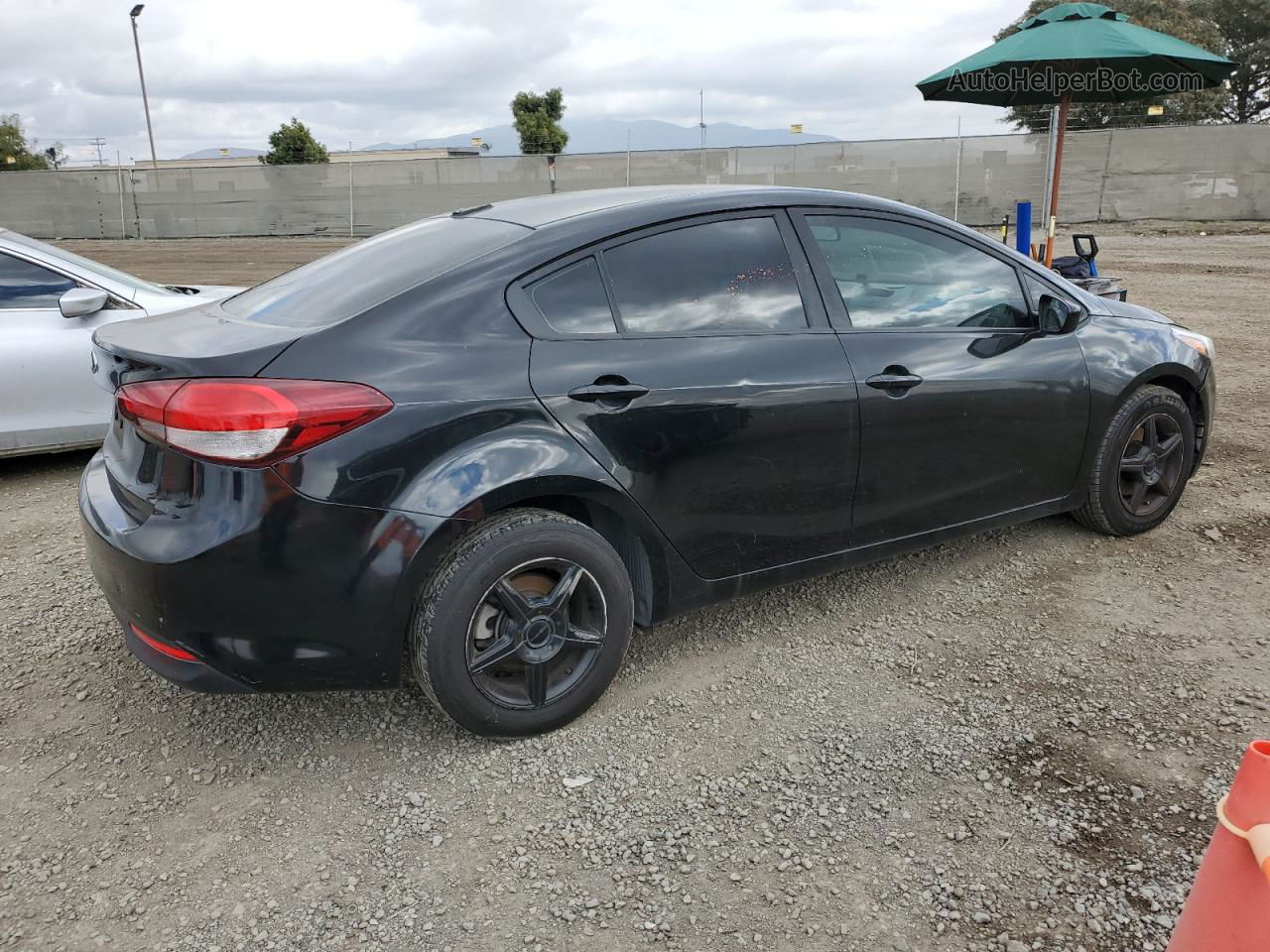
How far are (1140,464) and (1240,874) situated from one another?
10.2 feet

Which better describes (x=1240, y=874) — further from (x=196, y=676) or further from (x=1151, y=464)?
(x=1151, y=464)

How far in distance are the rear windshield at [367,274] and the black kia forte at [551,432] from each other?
0.05 feet

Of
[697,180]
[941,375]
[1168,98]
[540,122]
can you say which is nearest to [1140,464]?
[941,375]

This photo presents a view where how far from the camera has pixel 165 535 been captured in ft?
8.36

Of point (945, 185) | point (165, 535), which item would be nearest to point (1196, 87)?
point (165, 535)

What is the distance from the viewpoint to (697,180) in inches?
1017

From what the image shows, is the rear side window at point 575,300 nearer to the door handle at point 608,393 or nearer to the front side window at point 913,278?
the door handle at point 608,393

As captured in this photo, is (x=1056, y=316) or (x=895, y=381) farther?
(x=1056, y=316)

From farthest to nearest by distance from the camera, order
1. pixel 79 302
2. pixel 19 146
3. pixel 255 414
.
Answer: pixel 19 146, pixel 79 302, pixel 255 414

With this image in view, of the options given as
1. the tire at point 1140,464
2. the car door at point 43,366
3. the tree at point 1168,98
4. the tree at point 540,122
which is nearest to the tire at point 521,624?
the tire at point 1140,464

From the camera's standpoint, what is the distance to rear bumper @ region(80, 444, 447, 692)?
2.49m

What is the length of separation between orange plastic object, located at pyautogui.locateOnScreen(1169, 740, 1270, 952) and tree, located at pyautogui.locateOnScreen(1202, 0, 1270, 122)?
160 feet

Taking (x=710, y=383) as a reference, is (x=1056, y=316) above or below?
above

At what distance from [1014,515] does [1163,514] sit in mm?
1033
